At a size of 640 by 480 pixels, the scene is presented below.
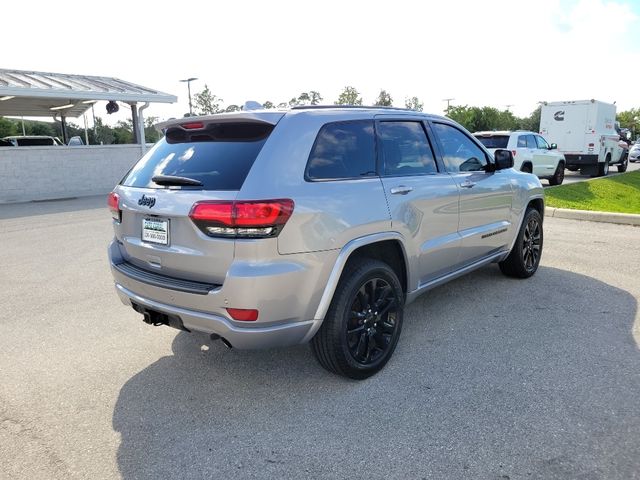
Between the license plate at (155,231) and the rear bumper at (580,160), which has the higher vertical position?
the license plate at (155,231)

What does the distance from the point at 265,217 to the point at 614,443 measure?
2.25 metres

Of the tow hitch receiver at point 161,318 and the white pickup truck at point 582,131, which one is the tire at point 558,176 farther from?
the tow hitch receiver at point 161,318

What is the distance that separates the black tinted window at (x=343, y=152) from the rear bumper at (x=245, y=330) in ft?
3.05

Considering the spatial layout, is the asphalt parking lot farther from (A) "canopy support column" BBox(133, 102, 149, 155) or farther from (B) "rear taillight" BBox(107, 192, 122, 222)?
(A) "canopy support column" BBox(133, 102, 149, 155)

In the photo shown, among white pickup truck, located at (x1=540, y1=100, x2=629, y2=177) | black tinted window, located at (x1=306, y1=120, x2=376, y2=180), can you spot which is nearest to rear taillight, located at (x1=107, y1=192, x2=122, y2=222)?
black tinted window, located at (x1=306, y1=120, x2=376, y2=180)

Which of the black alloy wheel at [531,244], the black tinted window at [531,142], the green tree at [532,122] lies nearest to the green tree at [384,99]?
the green tree at [532,122]

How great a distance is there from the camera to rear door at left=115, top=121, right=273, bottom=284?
2809 mm

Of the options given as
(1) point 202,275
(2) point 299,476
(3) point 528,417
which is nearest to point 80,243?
(1) point 202,275

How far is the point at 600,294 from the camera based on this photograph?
5.02m

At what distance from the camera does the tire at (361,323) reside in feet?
10.3

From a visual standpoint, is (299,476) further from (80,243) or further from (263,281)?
(80,243)

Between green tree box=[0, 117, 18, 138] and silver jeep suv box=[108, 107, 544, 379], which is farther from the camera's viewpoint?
green tree box=[0, 117, 18, 138]

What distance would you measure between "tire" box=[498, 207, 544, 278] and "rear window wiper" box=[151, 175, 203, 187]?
12.3 feet

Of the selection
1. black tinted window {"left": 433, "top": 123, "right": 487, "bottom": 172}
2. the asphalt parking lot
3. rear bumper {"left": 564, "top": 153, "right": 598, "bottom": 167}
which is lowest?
the asphalt parking lot
